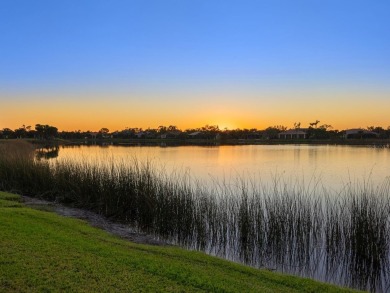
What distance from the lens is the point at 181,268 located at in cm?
505

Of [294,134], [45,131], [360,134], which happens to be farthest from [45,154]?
[360,134]

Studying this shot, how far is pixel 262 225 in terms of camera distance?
881 centimetres

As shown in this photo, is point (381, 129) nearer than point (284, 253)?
No

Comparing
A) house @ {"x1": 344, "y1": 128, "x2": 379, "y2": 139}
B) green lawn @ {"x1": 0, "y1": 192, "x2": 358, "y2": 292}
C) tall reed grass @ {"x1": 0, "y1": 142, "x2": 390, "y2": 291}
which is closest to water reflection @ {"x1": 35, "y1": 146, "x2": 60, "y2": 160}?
tall reed grass @ {"x1": 0, "y1": 142, "x2": 390, "y2": 291}

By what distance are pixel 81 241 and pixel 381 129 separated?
10205 cm

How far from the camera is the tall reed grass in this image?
739cm

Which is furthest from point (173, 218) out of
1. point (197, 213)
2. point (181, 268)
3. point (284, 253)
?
point (181, 268)

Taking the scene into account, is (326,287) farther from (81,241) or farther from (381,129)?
(381,129)

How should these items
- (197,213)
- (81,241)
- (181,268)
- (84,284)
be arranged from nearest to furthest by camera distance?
(84,284)
(181,268)
(81,241)
(197,213)

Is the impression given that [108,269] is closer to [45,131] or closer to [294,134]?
[45,131]

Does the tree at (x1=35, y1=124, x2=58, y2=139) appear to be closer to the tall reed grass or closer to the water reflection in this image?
the water reflection

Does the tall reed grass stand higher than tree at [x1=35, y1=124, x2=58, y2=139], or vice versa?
tree at [x1=35, y1=124, x2=58, y2=139]

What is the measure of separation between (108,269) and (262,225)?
491cm

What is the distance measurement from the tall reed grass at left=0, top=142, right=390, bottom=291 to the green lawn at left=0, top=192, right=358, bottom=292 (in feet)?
7.82
